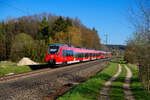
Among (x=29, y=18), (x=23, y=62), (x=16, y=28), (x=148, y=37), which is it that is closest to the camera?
(x=148, y=37)

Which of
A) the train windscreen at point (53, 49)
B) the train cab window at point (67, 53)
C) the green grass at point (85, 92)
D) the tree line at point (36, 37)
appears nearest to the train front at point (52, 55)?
the train windscreen at point (53, 49)

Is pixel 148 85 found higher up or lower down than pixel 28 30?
lower down

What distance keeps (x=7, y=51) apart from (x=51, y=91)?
36105 mm

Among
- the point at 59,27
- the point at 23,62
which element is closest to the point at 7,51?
the point at 23,62

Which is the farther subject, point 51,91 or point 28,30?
point 28,30

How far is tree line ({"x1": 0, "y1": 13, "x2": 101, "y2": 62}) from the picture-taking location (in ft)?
130

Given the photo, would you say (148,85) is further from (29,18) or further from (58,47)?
(29,18)

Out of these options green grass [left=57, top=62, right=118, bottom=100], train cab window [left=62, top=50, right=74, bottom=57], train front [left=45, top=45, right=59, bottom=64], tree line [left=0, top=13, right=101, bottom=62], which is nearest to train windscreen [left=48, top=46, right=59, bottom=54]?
train front [left=45, top=45, right=59, bottom=64]

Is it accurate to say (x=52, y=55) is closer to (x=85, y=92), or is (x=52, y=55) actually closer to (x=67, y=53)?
(x=67, y=53)

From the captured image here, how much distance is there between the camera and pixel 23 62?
3278 centimetres

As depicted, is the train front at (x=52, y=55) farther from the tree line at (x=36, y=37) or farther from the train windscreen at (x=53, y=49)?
the tree line at (x=36, y=37)

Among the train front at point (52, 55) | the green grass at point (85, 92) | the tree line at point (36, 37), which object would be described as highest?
the tree line at point (36, 37)

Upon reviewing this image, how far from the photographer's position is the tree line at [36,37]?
39.5 m

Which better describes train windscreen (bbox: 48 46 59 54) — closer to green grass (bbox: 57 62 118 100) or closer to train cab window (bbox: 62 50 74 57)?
train cab window (bbox: 62 50 74 57)
